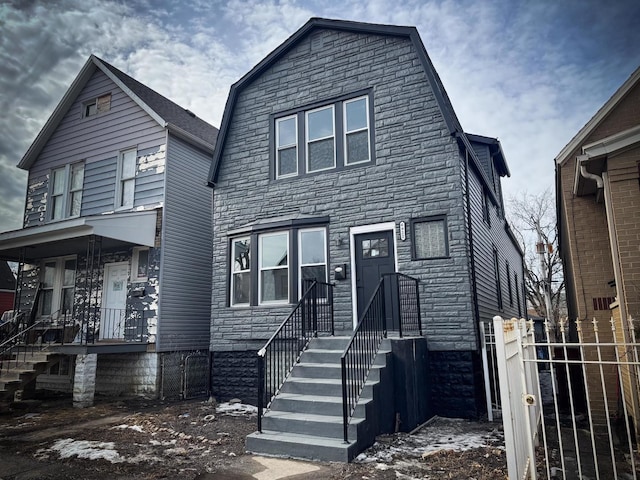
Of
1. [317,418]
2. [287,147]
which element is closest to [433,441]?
[317,418]

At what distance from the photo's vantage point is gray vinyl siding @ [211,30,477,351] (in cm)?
845

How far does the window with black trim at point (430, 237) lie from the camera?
857cm

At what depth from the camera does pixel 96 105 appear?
1386 cm

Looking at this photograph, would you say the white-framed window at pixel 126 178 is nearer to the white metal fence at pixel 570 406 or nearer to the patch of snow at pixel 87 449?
the patch of snow at pixel 87 449

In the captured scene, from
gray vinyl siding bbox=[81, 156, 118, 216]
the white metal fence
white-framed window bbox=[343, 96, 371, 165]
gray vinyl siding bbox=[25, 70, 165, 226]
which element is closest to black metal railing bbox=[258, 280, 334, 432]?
white-framed window bbox=[343, 96, 371, 165]

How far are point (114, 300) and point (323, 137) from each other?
7.37 metres

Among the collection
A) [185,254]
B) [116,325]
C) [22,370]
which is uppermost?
[185,254]

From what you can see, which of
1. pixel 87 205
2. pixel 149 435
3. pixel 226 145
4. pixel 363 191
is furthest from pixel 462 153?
pixel 87 205

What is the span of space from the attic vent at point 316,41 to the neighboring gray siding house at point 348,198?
30 mm

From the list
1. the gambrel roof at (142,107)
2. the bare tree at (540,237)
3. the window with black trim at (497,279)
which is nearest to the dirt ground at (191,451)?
the window with black trim at (497,279)

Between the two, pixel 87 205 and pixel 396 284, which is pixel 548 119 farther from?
pixel 87 205

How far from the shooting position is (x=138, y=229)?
11242mm

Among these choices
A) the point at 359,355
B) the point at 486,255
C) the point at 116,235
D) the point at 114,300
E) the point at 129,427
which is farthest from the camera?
the point at 114,300

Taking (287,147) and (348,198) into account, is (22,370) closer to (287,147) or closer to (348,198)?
(287,147)
